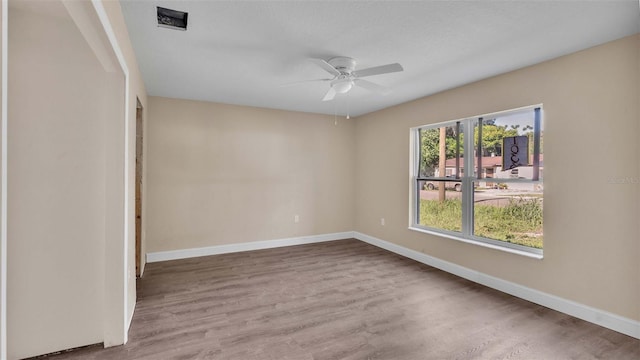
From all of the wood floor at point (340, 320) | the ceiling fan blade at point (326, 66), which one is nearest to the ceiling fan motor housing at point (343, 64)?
the ceiling fan blade at point (326, 66)

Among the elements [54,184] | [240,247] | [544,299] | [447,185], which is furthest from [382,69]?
[240,247]

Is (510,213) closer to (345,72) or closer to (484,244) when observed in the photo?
(484,244)

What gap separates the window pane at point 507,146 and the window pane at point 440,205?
0.50m

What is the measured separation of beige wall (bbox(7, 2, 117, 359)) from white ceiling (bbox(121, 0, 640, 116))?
0.57m

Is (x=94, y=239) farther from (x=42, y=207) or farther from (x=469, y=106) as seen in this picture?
(x=469, y=106)

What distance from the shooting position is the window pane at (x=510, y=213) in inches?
128

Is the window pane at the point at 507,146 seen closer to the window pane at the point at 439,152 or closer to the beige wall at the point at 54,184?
the window pane at the point at 439,152

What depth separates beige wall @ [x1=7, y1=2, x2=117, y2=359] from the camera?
196cm

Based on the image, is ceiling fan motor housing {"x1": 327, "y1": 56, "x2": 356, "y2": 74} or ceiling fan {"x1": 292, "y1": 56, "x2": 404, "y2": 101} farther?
ceiling fan motor housing {"x1": 327, "y1": 56, "x2": 356, "y2": 74}

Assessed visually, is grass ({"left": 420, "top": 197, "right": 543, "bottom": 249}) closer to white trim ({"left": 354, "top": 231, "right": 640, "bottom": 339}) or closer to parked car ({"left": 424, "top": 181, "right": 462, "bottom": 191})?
parked car ({"left": 424, "top": 181, "right": 462, "bottom": 191})

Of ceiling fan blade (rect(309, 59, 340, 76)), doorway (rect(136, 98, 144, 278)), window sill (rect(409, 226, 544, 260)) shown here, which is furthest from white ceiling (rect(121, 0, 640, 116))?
window sill (rect(409, 226, 544, 260))

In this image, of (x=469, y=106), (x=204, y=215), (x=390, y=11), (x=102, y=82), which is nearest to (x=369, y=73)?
(x=390, y=11)

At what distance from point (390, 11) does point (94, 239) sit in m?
2.76

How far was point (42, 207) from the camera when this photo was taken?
204cm
